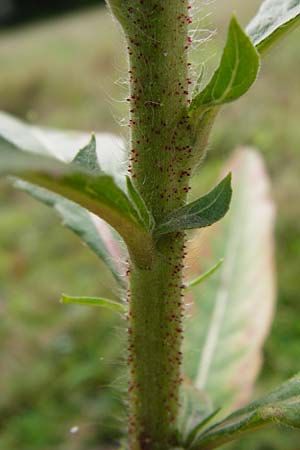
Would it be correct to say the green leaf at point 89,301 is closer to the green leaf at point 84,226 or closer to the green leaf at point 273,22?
the green leaf at point 84,226

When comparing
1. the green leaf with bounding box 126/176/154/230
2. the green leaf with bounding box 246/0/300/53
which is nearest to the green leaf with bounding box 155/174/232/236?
the green leaf with bounding box 126/176/154/230

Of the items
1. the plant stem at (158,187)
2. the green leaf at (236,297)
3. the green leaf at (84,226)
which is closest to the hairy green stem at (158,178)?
the plant stem at (158,187)

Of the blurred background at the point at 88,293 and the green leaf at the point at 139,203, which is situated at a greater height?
the blurred background at the point at 88,293

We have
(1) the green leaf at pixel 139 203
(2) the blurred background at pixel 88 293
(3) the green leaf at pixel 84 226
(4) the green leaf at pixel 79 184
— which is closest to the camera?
(4) the green leaf at pixel 79 184

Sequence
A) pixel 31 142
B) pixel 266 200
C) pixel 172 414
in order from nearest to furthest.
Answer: pixel 172 414
pixel 31 142
pixel 266 200

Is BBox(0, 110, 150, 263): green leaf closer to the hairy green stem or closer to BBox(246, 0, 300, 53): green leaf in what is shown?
the hairy green stem

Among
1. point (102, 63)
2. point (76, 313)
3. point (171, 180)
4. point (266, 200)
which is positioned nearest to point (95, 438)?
point (76, 313)

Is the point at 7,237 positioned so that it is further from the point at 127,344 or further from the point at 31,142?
the point at 127,344

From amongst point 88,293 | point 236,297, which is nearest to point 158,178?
point 236,297
